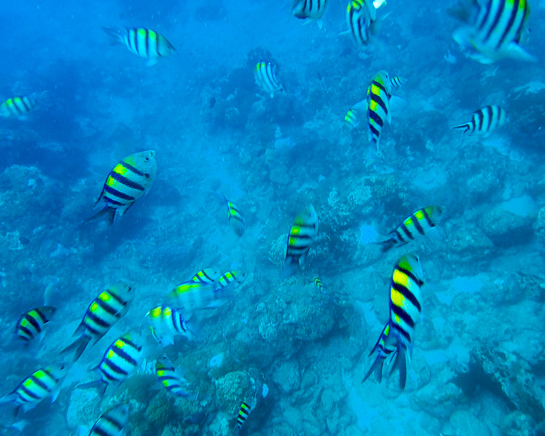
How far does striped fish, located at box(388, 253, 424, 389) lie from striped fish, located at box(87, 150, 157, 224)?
1930 millimetres

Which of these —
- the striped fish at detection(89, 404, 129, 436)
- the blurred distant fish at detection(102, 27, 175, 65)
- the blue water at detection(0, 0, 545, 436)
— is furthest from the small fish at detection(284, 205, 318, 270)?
the blurred distant fish at detection(102, 27, 175, 65)

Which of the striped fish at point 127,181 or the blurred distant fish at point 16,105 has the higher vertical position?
the blurred distant fish at point 16,105

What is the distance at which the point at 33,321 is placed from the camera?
11.4ft

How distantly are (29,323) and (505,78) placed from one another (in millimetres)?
16606

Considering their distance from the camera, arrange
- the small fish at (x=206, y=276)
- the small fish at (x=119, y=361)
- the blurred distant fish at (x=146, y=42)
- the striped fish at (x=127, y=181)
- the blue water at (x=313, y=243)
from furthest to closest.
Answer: the blue water at (x=313, y=243), the small fish at (x=206, y=276), the blurred distant fish at (x=146, y=42), the small fish at (x=119, y=361), the striped fish at (x=127, y=181)

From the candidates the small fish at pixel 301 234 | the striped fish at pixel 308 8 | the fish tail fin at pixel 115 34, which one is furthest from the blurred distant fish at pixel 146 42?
the small fish at pixel 301 234

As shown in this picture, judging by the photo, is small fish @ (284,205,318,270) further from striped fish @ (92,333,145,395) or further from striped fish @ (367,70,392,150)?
striped fish @ (92,333,145,395)

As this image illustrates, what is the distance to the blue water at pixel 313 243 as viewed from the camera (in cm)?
611

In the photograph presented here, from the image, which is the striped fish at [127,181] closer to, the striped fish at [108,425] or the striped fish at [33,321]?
the striped fish at [33,321]

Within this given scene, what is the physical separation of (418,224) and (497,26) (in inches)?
69.4

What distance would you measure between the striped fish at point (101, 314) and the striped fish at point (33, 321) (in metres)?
1.23

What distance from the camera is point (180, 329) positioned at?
13.0ft

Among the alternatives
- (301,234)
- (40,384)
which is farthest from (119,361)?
(301,234)

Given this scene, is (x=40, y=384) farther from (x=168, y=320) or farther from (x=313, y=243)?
(x=313, y=243)
